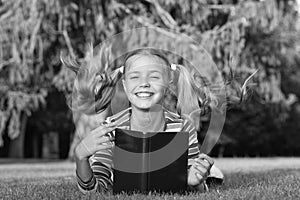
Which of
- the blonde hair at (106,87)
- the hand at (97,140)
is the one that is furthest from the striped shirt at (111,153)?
the hand at (97,140)

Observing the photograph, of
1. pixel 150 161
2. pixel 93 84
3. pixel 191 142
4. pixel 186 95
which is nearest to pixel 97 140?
pixel 150 161

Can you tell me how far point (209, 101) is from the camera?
12.6ft

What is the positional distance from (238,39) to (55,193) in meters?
8.03

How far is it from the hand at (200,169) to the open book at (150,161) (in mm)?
78

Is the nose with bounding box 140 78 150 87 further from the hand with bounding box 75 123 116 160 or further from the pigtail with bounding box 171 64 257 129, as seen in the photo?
the hand with bounding box 75 123 116 160

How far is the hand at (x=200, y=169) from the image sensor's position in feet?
10.6

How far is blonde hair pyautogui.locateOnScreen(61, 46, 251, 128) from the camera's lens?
357cm

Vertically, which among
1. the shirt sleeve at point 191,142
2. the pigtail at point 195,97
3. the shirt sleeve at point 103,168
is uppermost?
the pigtail at point 195,97

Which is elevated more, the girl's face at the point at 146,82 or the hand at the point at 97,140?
the girl's face at the point at 146,82

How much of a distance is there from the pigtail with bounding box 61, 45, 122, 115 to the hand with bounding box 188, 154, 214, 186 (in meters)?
0.83

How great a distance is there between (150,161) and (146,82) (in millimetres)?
519

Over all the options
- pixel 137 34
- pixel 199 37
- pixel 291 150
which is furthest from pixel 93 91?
pixel 291 150

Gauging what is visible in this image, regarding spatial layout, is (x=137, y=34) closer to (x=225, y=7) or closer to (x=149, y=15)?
(x=149, y=15)

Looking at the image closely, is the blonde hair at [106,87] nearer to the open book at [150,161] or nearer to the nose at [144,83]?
the nose at [144,83]
